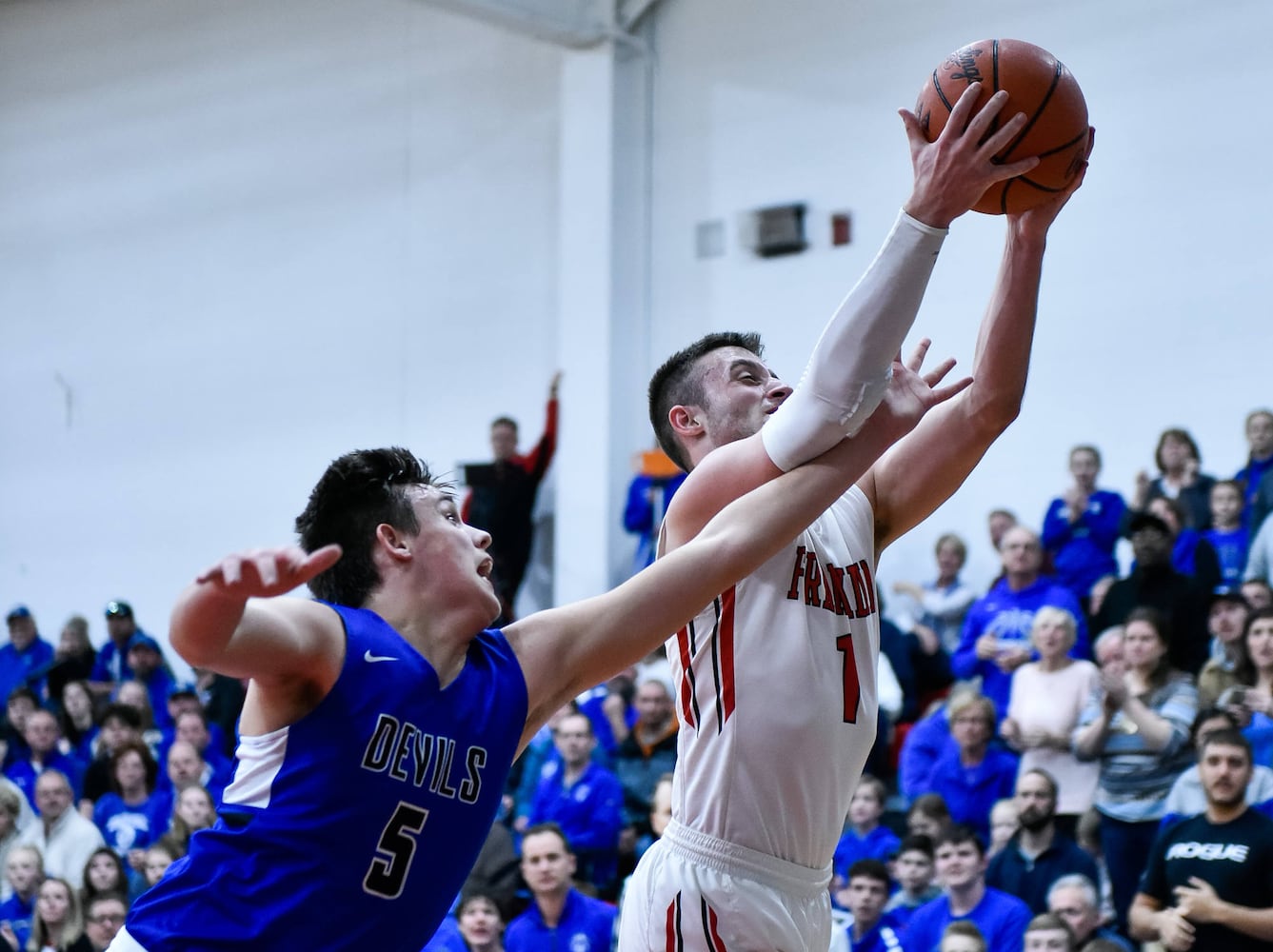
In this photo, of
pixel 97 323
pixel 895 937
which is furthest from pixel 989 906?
pixel 97 323

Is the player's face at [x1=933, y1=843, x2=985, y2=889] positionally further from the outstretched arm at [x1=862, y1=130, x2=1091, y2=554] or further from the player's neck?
the outstretched arm at [x1=862, y1=130, x2=1091, y2=554]

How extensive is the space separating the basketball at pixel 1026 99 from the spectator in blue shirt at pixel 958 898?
485cm

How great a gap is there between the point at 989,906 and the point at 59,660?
36.9ft

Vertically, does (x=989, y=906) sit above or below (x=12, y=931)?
above

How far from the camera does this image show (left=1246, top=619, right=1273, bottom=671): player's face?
8.43 m

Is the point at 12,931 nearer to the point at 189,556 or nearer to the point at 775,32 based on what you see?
the point at 189,556

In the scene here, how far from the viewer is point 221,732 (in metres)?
13.5

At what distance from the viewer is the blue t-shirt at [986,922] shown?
778cm

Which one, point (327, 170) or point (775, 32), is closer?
point (775, 32)

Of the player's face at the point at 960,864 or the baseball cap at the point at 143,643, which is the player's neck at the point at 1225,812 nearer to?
the player's face at the point at 960,864

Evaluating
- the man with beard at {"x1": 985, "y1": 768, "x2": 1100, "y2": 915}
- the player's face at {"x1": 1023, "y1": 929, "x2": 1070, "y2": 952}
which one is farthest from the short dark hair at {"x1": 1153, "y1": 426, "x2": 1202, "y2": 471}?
the player's face at {"x1": 1023, "y1": 929, "x2": 1070, "y2": 952}

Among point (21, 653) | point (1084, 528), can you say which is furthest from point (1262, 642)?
point (21, 653)

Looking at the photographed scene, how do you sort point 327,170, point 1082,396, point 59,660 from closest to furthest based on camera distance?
1. point 1082,396
2. point 59,660
3. point 327,170

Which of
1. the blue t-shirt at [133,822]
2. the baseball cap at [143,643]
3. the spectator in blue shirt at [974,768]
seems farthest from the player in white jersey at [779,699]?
the baseball cap at [143,643]
